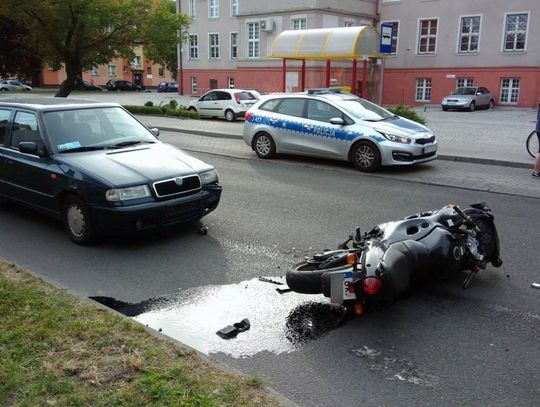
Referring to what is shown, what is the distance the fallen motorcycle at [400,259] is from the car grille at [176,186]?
2240mm

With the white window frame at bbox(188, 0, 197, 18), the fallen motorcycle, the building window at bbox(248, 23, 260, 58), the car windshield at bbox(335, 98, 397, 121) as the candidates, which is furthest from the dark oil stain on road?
the white window frame at bbox(188, 0, 197, 18)

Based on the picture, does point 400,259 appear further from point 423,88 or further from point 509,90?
point 423,88

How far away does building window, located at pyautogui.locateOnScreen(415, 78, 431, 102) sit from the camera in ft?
134

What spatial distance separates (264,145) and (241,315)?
9111 millimetres

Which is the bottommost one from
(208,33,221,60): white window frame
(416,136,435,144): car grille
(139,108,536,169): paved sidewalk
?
(139,108,536,169): paved sidewalk

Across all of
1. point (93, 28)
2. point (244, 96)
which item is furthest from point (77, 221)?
point (93, 28)

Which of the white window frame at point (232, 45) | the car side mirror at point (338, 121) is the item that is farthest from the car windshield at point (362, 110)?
the white window frame at point (232, 45)

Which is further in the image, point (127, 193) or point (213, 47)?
point (213, 47)

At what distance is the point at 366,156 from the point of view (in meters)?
11.9

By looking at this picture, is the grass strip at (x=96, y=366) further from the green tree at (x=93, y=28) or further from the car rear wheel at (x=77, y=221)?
the green tree at (x=93, y=28)

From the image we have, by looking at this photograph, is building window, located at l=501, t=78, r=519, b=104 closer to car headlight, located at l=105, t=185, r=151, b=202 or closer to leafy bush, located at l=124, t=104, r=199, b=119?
leafy bush, located at l=124, t=104, r=199, b=119

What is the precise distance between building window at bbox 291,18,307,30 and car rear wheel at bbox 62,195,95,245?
3523 centimetres

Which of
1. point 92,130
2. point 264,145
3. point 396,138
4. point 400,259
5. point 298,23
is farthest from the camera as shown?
point 298,23

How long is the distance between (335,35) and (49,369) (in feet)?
75.3
